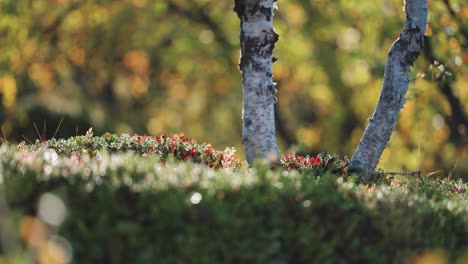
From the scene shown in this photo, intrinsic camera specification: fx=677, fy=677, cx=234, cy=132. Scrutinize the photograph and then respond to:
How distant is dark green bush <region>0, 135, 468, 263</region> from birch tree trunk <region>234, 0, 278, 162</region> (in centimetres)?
246

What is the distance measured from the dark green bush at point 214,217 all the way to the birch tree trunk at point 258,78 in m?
→ 2.46

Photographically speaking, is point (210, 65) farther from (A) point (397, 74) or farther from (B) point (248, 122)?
(B) point (248, 122)

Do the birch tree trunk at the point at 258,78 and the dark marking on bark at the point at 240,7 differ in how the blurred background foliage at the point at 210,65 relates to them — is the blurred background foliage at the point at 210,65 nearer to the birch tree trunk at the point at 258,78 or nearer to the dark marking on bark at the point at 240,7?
the birch tree trunk at the point at 258,78

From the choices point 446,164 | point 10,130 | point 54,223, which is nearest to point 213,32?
point 10,130

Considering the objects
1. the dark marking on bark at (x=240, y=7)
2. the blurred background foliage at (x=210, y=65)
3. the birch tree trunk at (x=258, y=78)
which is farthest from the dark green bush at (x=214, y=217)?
the blurred background foliage at (x=210, y=65)

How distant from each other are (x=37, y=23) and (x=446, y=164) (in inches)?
468

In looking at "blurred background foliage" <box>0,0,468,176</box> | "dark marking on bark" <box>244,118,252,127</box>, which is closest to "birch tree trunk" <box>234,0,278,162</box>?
"dark marking on bark" <box>244,118,252,127</box>

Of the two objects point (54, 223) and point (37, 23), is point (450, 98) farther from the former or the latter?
point (54, 223)

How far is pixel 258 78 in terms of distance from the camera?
8.21m

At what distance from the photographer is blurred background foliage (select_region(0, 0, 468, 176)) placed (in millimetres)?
16609

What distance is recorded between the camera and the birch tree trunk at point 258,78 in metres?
8.18

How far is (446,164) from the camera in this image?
1936cm

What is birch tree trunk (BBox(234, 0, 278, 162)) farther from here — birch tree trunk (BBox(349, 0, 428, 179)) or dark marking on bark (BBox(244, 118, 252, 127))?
birch tree trunk (BBox(349, 0, 428, 179))

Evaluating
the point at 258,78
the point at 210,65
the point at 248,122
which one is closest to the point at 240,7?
the point at 258,78
